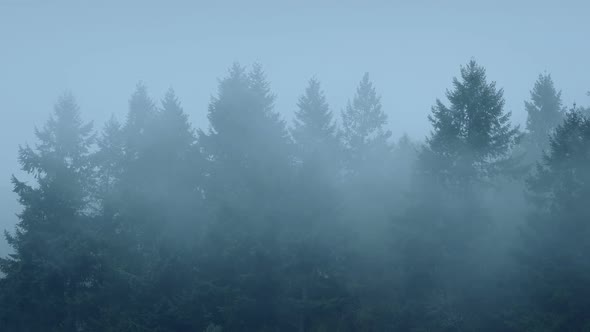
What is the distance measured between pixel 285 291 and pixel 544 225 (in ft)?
43.1

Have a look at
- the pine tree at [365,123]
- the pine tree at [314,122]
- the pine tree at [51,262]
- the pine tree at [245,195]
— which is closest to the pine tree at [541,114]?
the pine tree at [365,123]

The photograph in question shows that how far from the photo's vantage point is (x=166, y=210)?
29.0 m

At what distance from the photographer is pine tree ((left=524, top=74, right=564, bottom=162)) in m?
43.5

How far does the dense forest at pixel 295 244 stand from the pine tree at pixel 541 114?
57.4 feet

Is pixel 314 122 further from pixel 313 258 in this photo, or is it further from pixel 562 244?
pixel 562 244

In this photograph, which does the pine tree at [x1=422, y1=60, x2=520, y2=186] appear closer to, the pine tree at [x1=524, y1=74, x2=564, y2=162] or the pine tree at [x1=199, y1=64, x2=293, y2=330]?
the pine tree at [x1=199, y1=64, x2=293, y2=330]

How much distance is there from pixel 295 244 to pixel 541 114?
32.8 m

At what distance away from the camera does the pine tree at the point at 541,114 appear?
143ft

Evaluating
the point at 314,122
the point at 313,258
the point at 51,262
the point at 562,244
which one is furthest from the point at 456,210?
the point at 51,262

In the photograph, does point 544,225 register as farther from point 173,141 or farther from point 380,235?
point 173,141

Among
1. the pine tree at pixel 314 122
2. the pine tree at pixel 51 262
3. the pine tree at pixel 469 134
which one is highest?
the pine tree at pixel 314 122

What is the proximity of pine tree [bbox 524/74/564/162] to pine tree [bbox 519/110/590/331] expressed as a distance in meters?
22.5

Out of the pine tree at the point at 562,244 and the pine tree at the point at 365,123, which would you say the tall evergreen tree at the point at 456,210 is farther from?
the pine tree at the point at 365,123

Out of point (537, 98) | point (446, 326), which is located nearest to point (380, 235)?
point (446, 326)
